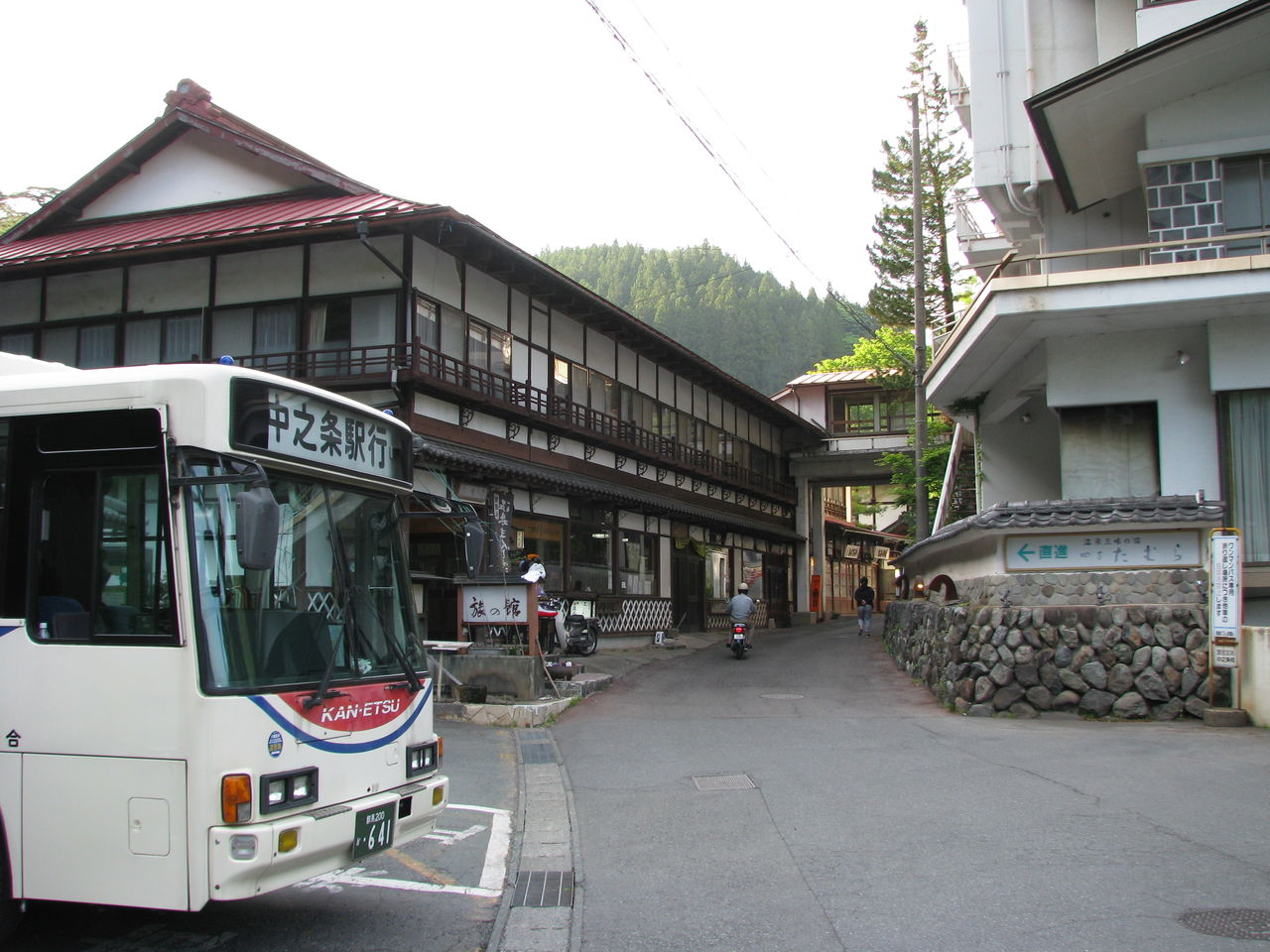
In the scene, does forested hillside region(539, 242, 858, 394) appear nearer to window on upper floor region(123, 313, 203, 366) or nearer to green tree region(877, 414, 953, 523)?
green tree region(877, 414, 953, 523)

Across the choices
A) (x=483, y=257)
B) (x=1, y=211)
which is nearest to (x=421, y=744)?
(x=483, y=257)

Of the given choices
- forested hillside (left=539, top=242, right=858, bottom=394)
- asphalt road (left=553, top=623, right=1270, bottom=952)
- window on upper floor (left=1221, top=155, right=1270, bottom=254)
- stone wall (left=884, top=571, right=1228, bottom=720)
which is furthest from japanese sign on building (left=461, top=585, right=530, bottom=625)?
forested hillside (left=539, top=242, right=858, bottom=394)

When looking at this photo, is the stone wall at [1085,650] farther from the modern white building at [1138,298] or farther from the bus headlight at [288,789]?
the bus headlight at [288,789]

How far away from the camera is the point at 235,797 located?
498 cm

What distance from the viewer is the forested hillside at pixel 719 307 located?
5394 centimetres

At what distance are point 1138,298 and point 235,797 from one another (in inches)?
543

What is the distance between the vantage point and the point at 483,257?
2056 centimetres

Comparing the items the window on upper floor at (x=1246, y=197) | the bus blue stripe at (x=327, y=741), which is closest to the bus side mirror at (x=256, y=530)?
the bus blue stripe at (x=327, y=741)

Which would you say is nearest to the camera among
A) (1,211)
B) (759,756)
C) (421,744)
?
(421,744)

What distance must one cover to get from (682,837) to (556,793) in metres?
2.08

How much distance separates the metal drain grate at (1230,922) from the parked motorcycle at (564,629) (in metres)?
14.2

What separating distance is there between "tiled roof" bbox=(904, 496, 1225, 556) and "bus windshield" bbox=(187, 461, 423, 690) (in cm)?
984

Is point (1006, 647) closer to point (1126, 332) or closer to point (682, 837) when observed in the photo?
point (1126, 332)

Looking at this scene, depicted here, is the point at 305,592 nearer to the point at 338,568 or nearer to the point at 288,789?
the point at 338,568
